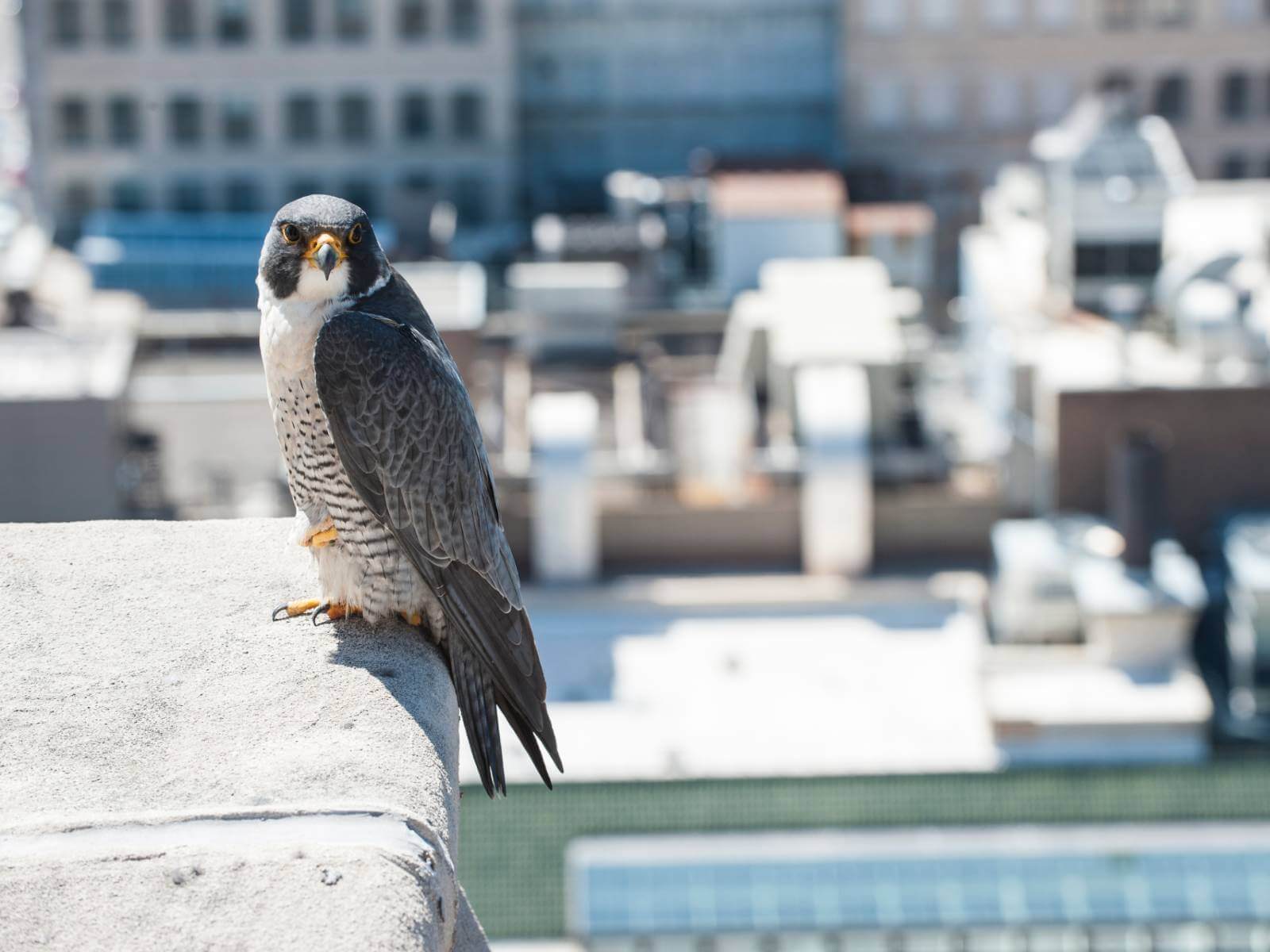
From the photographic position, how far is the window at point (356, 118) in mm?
83500

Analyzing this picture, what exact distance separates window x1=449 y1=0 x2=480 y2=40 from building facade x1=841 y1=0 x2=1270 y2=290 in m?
13.1

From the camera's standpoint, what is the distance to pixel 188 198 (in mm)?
83000

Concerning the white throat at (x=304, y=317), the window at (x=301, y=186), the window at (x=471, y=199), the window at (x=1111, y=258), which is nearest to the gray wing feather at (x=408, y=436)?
the white throat at (x=304, y=317)

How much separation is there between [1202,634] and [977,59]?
42.7m

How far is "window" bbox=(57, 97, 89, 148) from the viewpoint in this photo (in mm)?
83188

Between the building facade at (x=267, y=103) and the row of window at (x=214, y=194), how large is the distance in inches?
2.5

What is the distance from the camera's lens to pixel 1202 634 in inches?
1720

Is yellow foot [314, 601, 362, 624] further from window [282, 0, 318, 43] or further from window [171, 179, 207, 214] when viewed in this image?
window [171, 179, 207, 214]

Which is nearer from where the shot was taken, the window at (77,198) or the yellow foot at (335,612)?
the yellow foot at (335,612)

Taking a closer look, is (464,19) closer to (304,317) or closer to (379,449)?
(304,317)

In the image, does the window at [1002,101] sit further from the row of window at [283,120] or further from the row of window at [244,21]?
the row of window at [244,21]

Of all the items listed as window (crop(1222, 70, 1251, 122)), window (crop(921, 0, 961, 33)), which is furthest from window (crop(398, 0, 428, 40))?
window (crop(1222, 70, 1251, 122))

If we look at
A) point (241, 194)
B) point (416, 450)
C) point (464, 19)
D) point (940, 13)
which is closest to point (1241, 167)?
point (940, 13)

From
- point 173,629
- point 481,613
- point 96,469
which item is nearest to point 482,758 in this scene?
point 481,613
